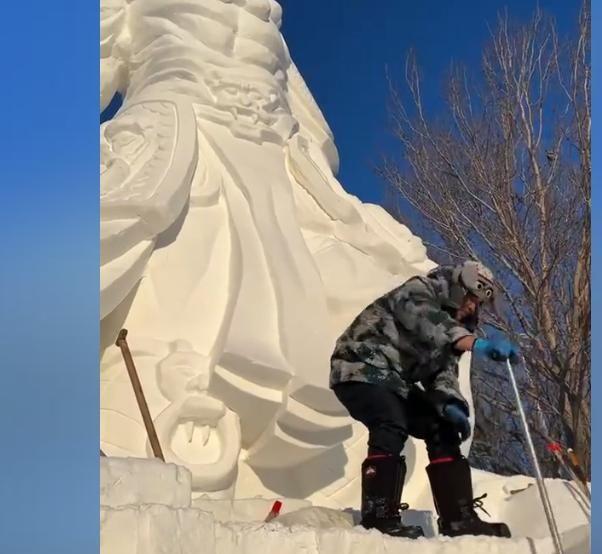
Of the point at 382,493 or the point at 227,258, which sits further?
the point at 227,258

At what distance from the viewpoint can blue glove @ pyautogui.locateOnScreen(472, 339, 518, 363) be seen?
2729mm

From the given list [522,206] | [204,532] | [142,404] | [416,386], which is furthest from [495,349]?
[522,206]

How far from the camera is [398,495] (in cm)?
292

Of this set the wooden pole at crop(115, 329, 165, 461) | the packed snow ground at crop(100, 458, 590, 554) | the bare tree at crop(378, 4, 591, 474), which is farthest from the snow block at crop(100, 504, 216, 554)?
the bare tree at crop(378, 4, 591, 474)

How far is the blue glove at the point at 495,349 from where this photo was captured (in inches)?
107

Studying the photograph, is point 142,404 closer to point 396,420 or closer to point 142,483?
point 142,483

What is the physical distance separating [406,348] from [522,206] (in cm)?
410

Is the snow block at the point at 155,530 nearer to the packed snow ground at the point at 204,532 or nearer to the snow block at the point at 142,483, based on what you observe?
the packed snow ground at the point at 204,532

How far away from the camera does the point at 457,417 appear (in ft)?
9.57

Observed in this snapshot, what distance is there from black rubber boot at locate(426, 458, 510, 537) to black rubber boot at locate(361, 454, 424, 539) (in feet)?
0.29

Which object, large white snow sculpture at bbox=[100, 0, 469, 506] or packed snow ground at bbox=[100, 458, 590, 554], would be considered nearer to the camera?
packed snow ground at bbox=[100, 458, 590, 554]

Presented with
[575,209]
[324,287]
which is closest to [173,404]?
[324,287]

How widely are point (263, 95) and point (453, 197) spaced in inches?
106

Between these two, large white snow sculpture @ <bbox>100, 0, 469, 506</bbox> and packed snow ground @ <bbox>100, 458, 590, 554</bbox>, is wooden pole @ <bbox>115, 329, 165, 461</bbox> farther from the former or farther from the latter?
packed snow ground @ <bbox>100, 458, 590, 554</bbox>
